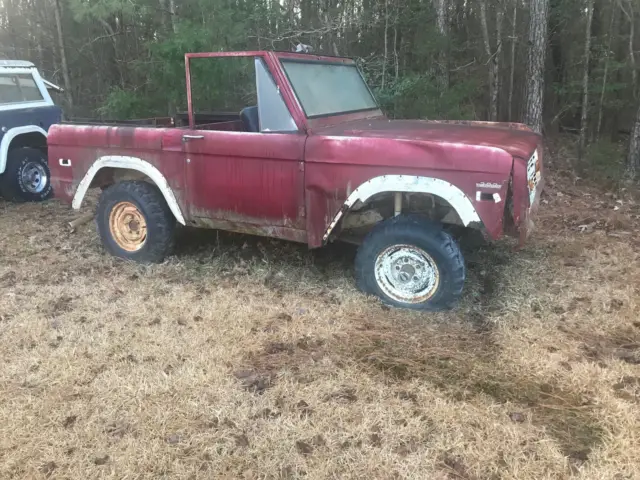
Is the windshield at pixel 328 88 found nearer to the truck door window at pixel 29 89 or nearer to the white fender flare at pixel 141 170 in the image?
the white fender flare at pixel 141 170

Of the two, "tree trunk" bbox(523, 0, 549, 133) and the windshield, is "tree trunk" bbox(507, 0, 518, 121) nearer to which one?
"tree trunk" bbox(523, 0, 549, 133)

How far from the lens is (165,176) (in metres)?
4.69

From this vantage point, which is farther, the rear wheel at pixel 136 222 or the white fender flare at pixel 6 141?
the white fender flare at pixel 6 141

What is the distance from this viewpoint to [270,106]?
4.17 m

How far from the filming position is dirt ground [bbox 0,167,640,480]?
2.61 metres

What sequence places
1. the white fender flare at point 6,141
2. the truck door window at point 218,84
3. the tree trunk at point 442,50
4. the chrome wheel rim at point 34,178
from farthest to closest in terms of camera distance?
the tree trunk at point 442,50
the chrome wheel rim at point 34,178
the white fender flare at point 6,141
the truck door window at point 218,84

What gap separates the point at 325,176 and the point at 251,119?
1.16 m

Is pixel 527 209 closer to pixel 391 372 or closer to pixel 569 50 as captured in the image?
pixel 391 372

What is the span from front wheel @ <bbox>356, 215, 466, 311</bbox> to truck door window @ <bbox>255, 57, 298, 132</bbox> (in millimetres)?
1047

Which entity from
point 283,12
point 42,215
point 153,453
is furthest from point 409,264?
point 283,12

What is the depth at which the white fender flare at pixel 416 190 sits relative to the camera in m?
3.59

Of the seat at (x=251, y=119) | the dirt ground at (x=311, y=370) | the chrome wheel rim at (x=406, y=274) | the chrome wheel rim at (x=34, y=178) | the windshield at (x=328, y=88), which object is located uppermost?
the windshield at (x=328, y=88)

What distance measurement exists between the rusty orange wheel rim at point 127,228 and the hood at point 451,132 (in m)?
2.06

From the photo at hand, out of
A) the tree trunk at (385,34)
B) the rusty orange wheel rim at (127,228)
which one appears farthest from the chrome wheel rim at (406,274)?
the tree trunk at (385,34)
